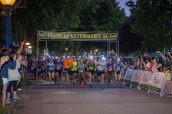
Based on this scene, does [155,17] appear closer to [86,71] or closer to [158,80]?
[86,71]

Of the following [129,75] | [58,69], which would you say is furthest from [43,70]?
[129,75]

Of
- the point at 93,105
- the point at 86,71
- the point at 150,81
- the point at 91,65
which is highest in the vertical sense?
the point at 91,65

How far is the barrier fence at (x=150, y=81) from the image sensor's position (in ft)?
73.8

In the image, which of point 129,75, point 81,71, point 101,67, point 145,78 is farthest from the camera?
point 81,71

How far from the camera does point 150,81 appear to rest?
81.4 ft

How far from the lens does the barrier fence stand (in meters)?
22.5

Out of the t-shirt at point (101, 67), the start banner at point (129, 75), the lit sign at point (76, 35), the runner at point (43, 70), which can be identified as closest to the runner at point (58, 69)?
the lit sign at point (76, 35)

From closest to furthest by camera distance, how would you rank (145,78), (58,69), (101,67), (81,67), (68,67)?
(145,78) < (101,67) < (81,67) < (68,67) < (58,69)

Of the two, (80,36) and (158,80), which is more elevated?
(80,36)

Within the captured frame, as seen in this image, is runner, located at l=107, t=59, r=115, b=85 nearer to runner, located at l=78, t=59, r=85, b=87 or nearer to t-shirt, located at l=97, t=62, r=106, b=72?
t-shirt, located at l=97, t=62, r=106, b=72

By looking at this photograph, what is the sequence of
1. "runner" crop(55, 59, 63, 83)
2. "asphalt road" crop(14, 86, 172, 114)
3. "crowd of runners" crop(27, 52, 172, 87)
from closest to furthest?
"asphalt road" crop(14, 86, 172, 114) → "crowd of runners" crop(27, 52, 172, 87) → "runner" crop(55, 59, 63, 83)

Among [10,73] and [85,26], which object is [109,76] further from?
[85,26]

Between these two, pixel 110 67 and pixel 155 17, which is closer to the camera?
pixel 110 67

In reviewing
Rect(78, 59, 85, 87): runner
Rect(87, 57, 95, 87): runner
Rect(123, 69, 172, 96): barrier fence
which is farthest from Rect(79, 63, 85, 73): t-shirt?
Rect(123, 69, 172, 96): barrier fence
